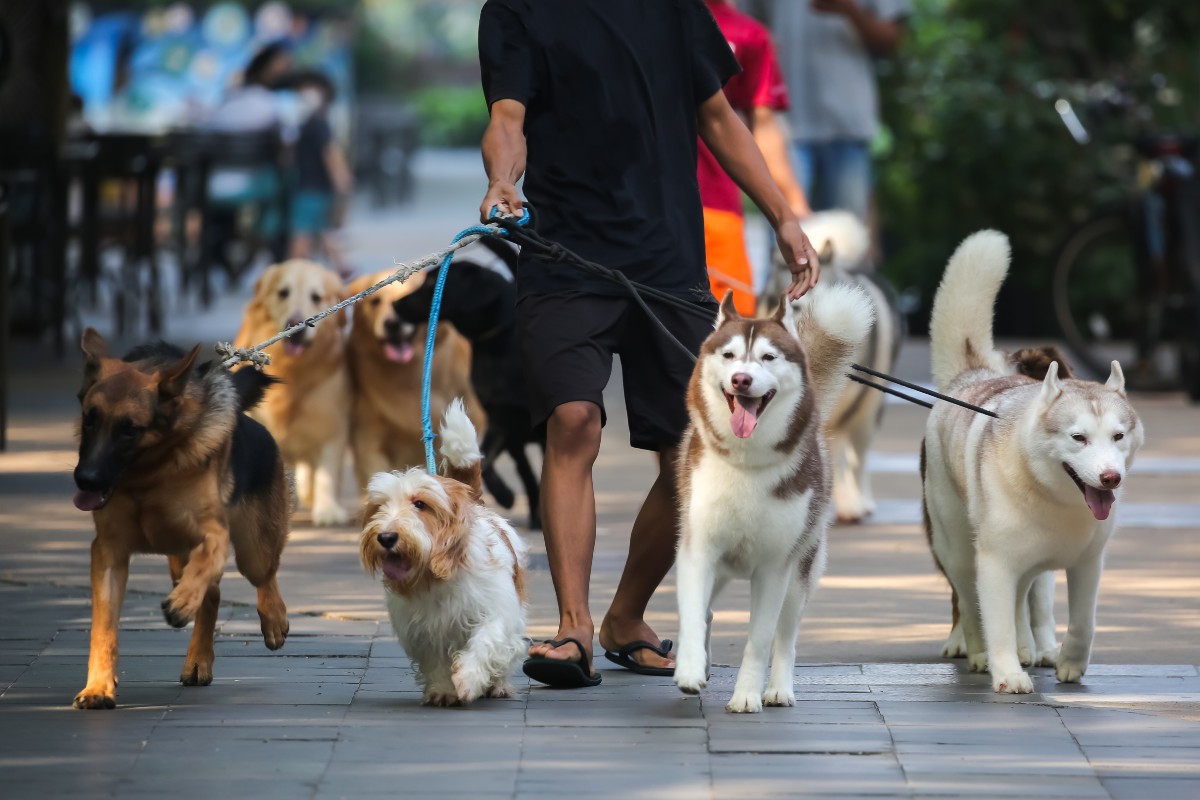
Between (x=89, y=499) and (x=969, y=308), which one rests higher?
(x=969, y=308)

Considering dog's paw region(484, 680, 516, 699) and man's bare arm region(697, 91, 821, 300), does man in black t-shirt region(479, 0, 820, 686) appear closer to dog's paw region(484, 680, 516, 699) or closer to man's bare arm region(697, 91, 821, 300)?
man's bare arm region(697, 91, 821, 300)

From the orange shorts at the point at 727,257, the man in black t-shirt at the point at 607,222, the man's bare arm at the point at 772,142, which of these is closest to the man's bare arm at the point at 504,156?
the man in black t-shirt at the point at 607,222

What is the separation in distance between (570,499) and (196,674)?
1.23 meters

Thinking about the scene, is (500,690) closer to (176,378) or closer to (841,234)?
(176,378)

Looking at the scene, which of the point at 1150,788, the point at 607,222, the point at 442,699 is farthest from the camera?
the point at 607,222

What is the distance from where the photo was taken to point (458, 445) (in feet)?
19.2

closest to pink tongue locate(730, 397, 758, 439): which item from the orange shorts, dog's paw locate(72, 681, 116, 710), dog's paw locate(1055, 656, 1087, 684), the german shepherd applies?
dog's paw locate(1055, 656, 1087, 684)

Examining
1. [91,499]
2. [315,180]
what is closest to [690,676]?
[91,499]

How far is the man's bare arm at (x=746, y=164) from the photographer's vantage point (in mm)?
6195

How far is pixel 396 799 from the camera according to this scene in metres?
4.59

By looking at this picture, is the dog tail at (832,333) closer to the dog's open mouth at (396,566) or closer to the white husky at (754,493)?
the white husky at (754,493)

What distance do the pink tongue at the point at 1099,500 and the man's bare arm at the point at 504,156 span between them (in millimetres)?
1845

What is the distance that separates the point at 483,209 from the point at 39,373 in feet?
30.2

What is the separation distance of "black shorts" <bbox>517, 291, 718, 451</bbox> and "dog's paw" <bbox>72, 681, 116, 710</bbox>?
1.51m
